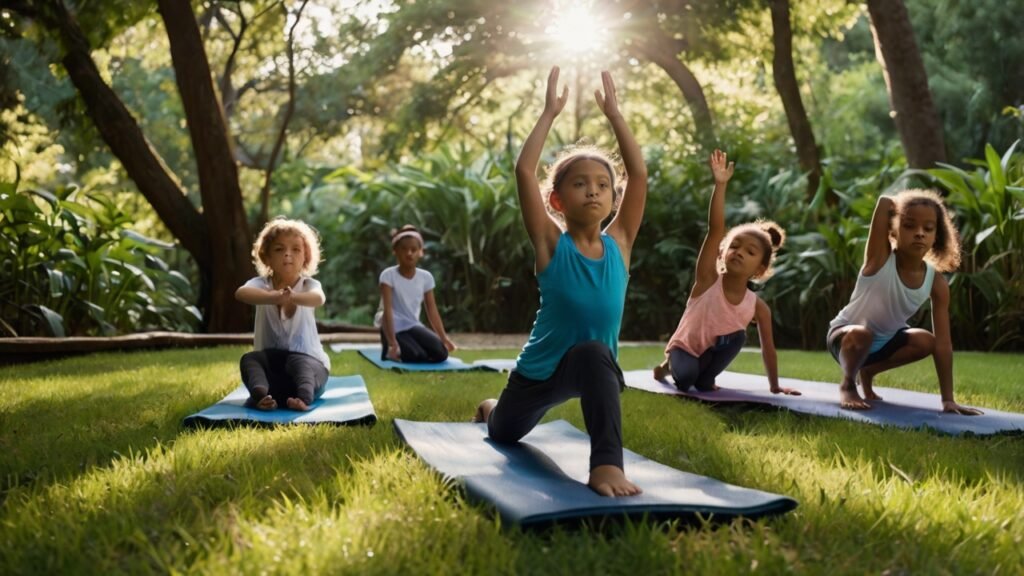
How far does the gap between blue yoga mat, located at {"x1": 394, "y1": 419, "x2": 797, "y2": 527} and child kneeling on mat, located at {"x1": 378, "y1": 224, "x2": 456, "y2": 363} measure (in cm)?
327

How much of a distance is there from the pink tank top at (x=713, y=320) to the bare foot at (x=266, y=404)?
A: 2104 mm

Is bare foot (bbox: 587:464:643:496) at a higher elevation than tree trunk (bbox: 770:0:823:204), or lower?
lower

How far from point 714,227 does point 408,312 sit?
3.10 metres

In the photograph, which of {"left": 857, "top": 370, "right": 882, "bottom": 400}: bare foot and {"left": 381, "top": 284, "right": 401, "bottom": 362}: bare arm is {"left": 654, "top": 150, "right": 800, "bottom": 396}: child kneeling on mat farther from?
{"left": 381, "top": 284, "right": 401, "bottom": 362}: bare arm

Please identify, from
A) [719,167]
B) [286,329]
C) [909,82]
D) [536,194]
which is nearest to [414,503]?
[536,194]

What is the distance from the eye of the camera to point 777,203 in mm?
9641

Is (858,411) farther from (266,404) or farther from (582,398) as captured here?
(266,404)

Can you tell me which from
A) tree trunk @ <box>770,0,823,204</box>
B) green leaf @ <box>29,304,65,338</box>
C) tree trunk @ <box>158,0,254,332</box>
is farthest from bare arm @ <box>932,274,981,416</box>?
tree trunk @ <box>158,0,254,332</box>

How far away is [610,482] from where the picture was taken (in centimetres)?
228

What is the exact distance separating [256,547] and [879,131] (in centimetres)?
1992

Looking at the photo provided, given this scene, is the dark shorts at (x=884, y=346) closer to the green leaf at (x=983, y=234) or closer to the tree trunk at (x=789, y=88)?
the green leaf at (x=983, y=234)

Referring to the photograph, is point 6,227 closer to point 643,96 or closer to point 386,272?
point 386,272

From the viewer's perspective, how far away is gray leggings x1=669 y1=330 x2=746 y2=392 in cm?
478

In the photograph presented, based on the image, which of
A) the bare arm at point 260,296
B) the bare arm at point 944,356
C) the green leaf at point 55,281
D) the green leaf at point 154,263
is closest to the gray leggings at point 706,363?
the bare arm at point 944,356
